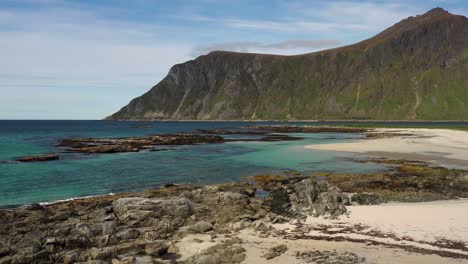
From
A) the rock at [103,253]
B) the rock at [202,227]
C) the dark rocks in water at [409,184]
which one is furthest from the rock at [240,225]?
the dark rocks in water at [409,184]

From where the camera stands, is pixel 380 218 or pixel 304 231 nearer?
pixel 304 231

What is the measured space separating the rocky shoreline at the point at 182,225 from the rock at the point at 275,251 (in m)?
0.05

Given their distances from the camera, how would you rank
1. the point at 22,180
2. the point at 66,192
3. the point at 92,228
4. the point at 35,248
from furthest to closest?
the point at 22,180, the point at 66,192, the point at 92,228, the point at 35,248

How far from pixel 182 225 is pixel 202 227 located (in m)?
1.59

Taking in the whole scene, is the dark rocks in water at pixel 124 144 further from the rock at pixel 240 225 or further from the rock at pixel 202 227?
the rock at pixel 240 225

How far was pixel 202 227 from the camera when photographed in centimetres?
2194

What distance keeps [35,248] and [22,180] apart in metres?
27.0

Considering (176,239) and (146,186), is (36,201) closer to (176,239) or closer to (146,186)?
(146,186)

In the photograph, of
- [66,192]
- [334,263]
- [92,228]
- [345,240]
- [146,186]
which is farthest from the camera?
[146,186]

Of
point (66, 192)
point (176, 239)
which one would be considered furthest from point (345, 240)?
point (66, 192)

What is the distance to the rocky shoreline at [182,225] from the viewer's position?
17656 mm

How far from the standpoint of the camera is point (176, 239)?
20.5m

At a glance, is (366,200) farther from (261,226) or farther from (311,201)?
(261,226)

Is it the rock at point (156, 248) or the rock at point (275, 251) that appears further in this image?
the rock at point (156, 248)
